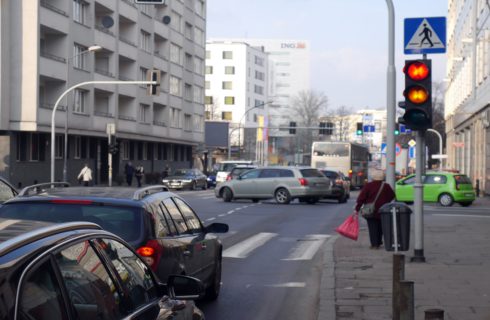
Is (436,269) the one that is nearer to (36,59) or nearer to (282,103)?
(36,59)

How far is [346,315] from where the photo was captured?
9008mm

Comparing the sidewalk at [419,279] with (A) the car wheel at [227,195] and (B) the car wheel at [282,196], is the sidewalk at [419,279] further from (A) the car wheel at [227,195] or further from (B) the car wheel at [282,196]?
(A) the car wheel at [227,195]

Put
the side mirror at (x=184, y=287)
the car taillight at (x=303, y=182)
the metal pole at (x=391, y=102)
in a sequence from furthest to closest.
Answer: the car taillight at (x=303, y=182)
the metal pole at (x=391, y=102)
the side mirror at (x=184, y=287)

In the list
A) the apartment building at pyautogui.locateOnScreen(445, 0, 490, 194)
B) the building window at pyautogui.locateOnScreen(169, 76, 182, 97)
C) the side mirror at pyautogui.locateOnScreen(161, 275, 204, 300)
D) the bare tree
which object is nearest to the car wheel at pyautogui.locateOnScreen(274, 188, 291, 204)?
the apartment building at pyautogui.locateOnScreen(445, 0, 490, 194)

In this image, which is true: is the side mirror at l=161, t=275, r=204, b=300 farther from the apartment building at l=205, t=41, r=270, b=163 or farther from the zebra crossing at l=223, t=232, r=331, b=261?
the apartment building at l=205, t=41, r=270, b=163

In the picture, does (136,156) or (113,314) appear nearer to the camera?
(113,314)

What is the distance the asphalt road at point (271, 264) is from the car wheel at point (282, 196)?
6385mm

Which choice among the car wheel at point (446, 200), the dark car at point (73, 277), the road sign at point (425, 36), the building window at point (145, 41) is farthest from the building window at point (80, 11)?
the dark car at point (73, 277)

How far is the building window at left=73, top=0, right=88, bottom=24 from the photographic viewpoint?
159ft

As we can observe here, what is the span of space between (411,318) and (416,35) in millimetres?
8975

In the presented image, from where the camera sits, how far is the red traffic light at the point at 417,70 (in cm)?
1354

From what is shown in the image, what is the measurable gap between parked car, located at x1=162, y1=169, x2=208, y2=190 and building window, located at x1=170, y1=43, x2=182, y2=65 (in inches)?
607

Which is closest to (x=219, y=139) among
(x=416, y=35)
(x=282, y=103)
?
(x=282, y=103)

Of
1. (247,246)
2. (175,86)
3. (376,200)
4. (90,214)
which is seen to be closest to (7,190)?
(247,246)
